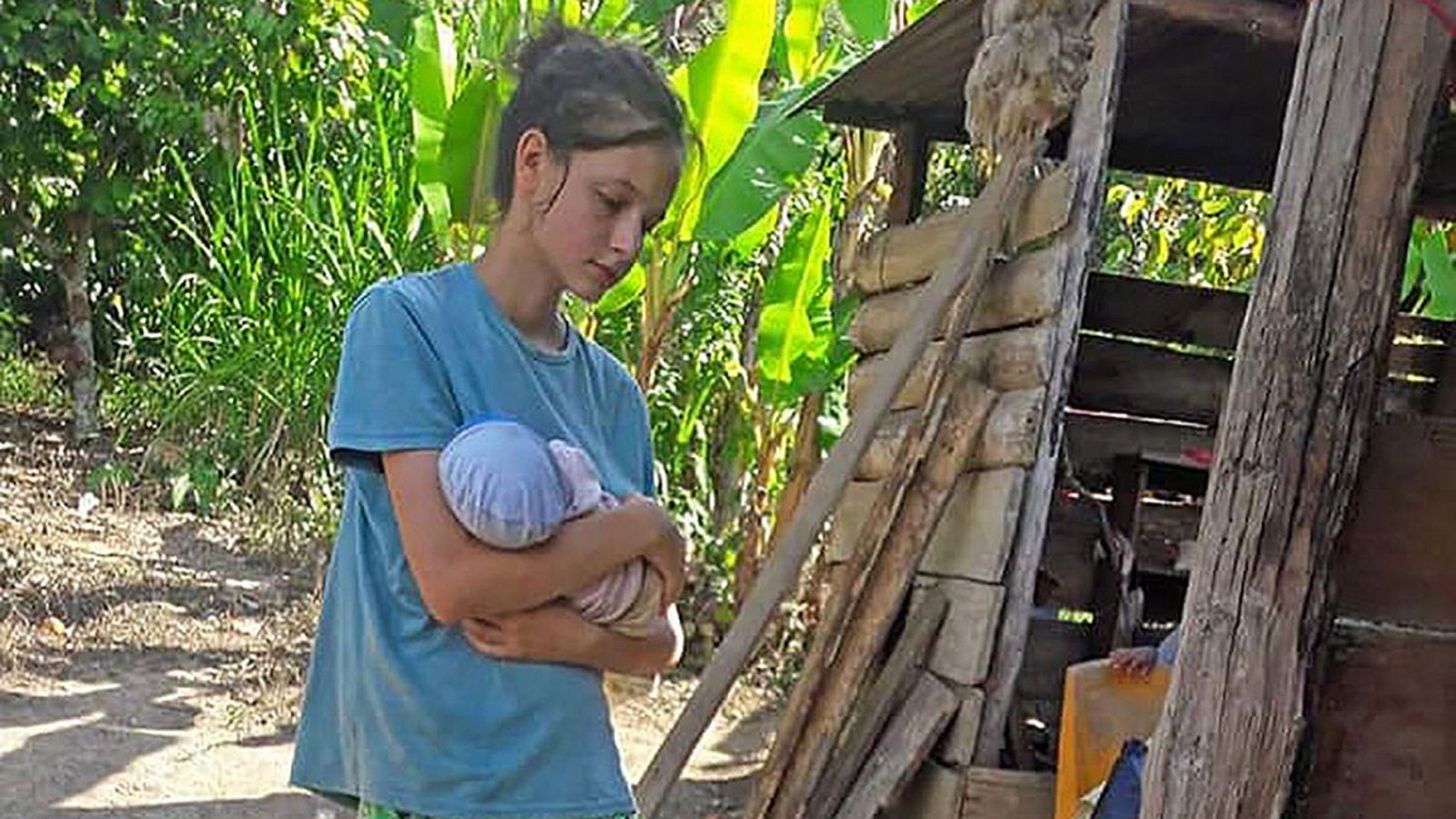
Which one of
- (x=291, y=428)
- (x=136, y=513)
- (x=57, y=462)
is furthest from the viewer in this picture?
(x=57, y=462)

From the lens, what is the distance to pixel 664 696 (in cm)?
622

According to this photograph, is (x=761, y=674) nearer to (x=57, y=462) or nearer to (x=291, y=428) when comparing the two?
(x=291, y=428)

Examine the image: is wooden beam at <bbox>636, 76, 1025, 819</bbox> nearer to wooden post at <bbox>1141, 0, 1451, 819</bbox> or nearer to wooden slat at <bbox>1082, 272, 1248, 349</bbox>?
wooden slat at <bbox>1082, 272, 1248, 349</bbox>

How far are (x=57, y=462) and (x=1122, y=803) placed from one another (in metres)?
6.92

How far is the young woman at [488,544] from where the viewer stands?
142 cm

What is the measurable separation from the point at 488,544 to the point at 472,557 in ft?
0.06

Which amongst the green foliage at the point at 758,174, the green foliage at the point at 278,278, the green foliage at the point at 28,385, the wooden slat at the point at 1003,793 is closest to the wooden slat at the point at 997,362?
the wooden slat at the point at 1003,793

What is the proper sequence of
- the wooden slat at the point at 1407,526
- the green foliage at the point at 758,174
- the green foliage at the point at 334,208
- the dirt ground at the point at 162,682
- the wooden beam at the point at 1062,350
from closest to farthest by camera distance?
1. the wooden slat at the point at 1407,526
2. the wooden beam at the point at 1062,350
3. the dirt ground at the point at 162,682
4. the green foliage at the point at 758,174
5. the green foliage at the point at 334,208

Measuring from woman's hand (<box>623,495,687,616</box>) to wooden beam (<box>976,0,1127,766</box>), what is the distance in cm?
193

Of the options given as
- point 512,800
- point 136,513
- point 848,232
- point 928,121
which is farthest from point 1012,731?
point 136,513

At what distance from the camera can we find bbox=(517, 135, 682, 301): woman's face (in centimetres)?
153

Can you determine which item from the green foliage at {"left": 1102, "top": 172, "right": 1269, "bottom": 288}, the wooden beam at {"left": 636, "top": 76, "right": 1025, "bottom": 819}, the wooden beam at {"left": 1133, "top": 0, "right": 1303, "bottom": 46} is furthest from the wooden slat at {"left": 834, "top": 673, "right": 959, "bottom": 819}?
the green foliage at {"left": 1102, "top": 172, "right": 1269, "bottom": 288}

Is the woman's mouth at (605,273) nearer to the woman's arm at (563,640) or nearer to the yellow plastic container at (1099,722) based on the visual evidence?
the woman's arm at (563,640)

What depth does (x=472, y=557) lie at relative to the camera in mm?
1388
